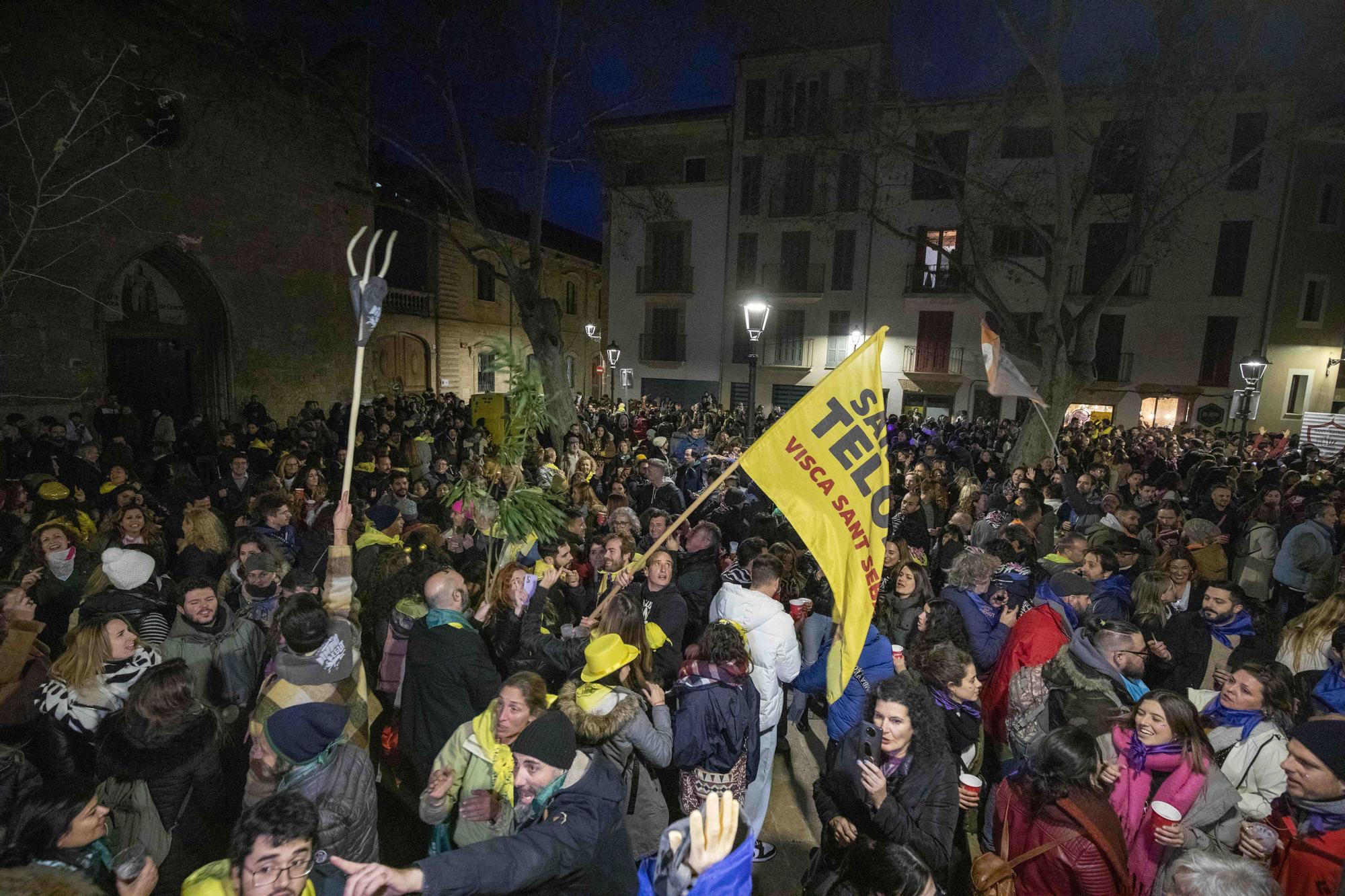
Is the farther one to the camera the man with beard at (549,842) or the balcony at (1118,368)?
the balcony at (1118,368)

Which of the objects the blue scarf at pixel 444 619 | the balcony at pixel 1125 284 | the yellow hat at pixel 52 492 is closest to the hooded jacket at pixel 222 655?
the blue scarf at pixel 444 619

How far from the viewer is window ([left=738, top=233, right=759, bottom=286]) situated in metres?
27.3

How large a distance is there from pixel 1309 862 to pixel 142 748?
168 inches

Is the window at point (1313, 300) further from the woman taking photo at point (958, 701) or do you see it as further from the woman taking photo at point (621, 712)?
the woman taking photo at point (621, 712)

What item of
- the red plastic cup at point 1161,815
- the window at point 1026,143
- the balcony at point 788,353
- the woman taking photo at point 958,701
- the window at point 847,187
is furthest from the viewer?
the balcony at point 788,353

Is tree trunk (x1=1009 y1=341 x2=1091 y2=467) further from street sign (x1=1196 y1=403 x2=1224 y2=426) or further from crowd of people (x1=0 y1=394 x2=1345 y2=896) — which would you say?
street sign (x1=1196 y1=403 x2=1224 y2=426)

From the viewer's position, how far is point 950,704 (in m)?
3.30

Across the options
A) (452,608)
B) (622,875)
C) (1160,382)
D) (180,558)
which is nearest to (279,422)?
(180,558)

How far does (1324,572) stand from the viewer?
5.35 m

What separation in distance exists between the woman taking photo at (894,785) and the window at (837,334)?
80.4 ft

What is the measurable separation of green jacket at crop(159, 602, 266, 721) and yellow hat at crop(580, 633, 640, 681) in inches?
76.3

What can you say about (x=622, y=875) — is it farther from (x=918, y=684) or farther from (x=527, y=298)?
(x=527, y=298)

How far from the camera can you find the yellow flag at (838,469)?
3.65 m

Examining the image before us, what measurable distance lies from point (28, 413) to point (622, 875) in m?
16.5
